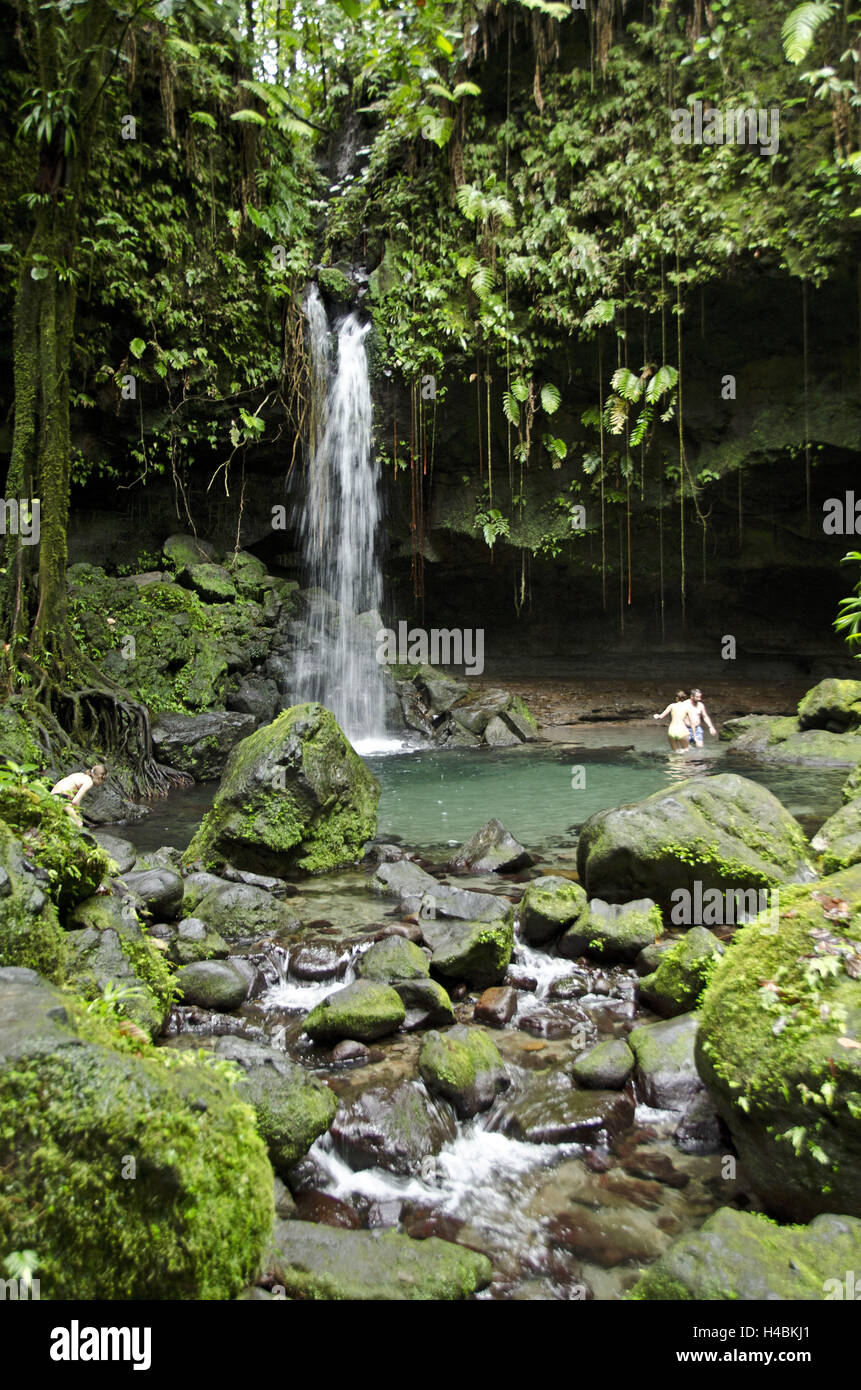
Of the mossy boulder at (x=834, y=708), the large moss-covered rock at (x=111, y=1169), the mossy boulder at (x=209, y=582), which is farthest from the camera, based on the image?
the mossy boulder at (x=209, y=582)

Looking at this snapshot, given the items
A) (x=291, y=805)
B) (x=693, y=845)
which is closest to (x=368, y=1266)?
(x=693, y=845)

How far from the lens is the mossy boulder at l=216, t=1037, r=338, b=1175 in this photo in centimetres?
295

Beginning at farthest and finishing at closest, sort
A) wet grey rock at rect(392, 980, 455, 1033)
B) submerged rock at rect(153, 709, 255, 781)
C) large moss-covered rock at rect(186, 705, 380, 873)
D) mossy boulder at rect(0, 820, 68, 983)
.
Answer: submerged rock at rect(153, 709, 255, 781), large moss-covered rock at rect(186, 705, 380, 873), wet grey rock at rect(392, 980, 455, 1033), mossy boulder at rect(0, 820, 68, 983)

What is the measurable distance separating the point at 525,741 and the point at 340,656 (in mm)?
4136

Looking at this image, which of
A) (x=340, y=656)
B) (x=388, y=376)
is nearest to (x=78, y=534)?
(x=340, y=656)

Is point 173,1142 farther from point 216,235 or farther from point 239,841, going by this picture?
point 216,235

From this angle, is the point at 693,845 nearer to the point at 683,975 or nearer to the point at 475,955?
the point at 683,975

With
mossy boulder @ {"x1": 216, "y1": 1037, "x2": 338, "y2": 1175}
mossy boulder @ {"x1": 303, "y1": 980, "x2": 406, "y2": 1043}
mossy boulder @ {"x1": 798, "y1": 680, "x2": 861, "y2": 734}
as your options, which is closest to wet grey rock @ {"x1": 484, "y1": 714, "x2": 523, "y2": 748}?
mossy boulder @ {"x1": 798, "y1": 680, "x2": 861, "y2": 734}

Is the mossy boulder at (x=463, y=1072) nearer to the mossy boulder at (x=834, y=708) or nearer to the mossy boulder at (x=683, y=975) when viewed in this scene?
the mossy boulder at (x=683, y=975)

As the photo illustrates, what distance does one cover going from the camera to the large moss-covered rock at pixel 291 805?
6.69m

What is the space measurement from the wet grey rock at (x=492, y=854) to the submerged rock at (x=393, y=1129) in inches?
131

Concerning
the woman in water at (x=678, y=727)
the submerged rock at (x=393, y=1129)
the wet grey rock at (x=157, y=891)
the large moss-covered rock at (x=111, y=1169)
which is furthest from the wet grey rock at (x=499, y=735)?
the large moss-covered rock at (x=111, y=1169)

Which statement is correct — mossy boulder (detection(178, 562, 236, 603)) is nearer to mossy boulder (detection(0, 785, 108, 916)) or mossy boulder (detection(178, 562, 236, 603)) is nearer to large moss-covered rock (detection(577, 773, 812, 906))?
large moss-covered rock (detection(577, 773, 812, 906))

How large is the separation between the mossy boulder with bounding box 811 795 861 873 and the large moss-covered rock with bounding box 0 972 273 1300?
13.6 ft
